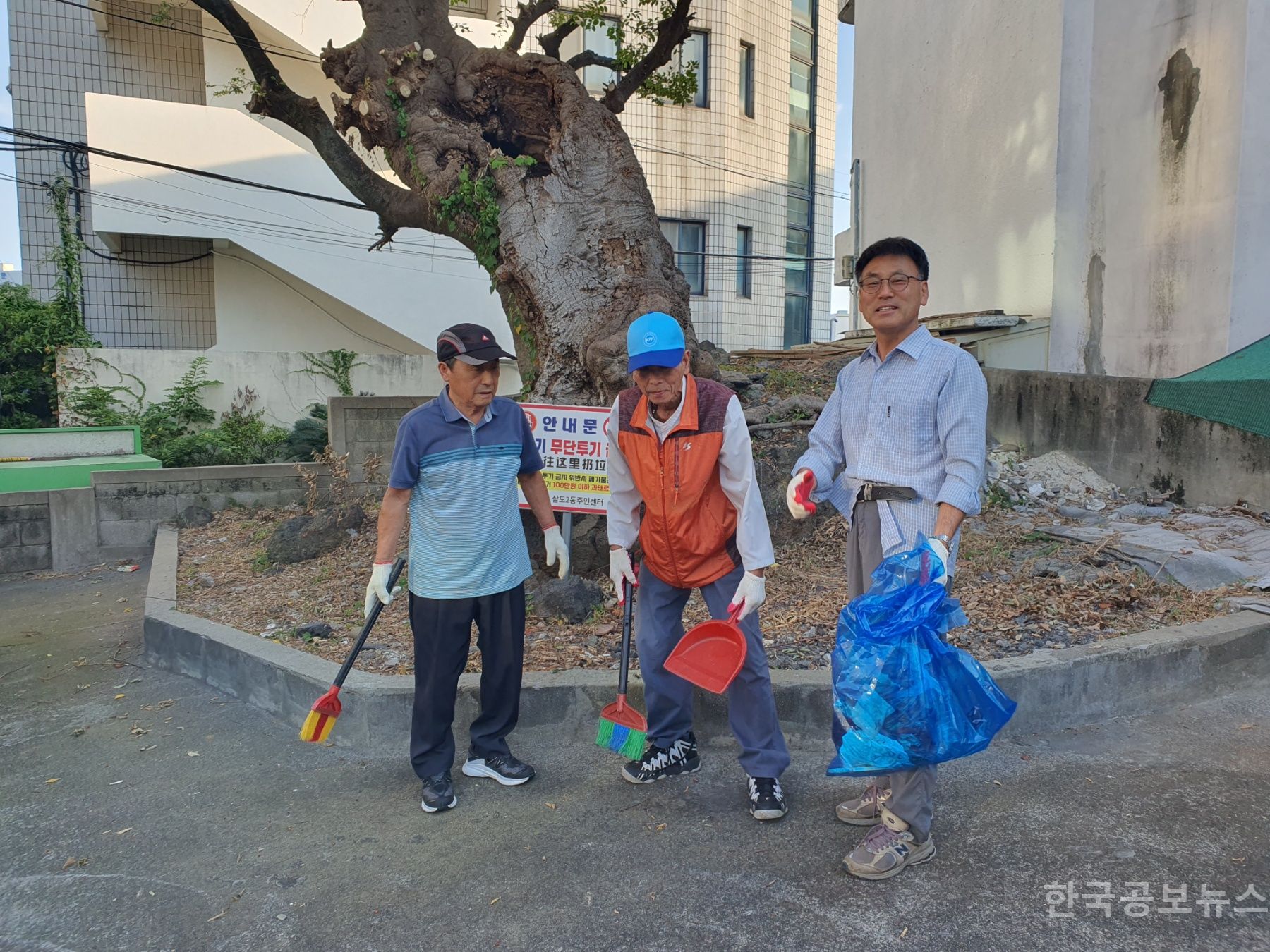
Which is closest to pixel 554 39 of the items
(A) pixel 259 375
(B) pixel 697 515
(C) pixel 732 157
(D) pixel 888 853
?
(B) pixel 697 515

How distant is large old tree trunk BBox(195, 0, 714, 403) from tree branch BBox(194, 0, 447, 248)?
0.04 feet

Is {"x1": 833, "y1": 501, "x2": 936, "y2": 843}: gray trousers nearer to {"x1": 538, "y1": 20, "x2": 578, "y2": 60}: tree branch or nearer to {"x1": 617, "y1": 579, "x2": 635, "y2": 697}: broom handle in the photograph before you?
{"x1": 617, "y1": 579, "x2": 635, "y2": 697}: broom handle

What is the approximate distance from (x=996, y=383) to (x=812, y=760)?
6819 mm

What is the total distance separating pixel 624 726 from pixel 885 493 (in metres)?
1.33

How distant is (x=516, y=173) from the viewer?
6.32 m

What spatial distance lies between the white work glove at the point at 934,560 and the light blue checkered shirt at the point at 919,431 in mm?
156

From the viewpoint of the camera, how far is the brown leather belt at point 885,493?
9.52 ft

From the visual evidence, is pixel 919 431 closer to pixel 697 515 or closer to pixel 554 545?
pixel 697 515

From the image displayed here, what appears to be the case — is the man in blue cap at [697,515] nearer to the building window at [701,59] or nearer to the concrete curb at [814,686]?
the concrete curb at [814,686]

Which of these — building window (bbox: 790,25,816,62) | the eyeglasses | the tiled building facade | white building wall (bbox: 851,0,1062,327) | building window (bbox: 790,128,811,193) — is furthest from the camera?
building window (bbox: 790,128,811,193)

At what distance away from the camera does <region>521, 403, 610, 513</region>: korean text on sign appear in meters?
4.90

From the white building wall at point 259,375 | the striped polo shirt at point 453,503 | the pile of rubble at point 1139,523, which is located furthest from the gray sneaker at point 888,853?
the white building wall at point 259,375

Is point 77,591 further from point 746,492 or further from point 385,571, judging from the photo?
point 746,492

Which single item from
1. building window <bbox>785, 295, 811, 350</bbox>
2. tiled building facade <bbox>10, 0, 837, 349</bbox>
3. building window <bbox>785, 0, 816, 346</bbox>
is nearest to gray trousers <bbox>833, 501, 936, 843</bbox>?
tiled building facade <bbox>10, 0, 837, 349</bbox>
